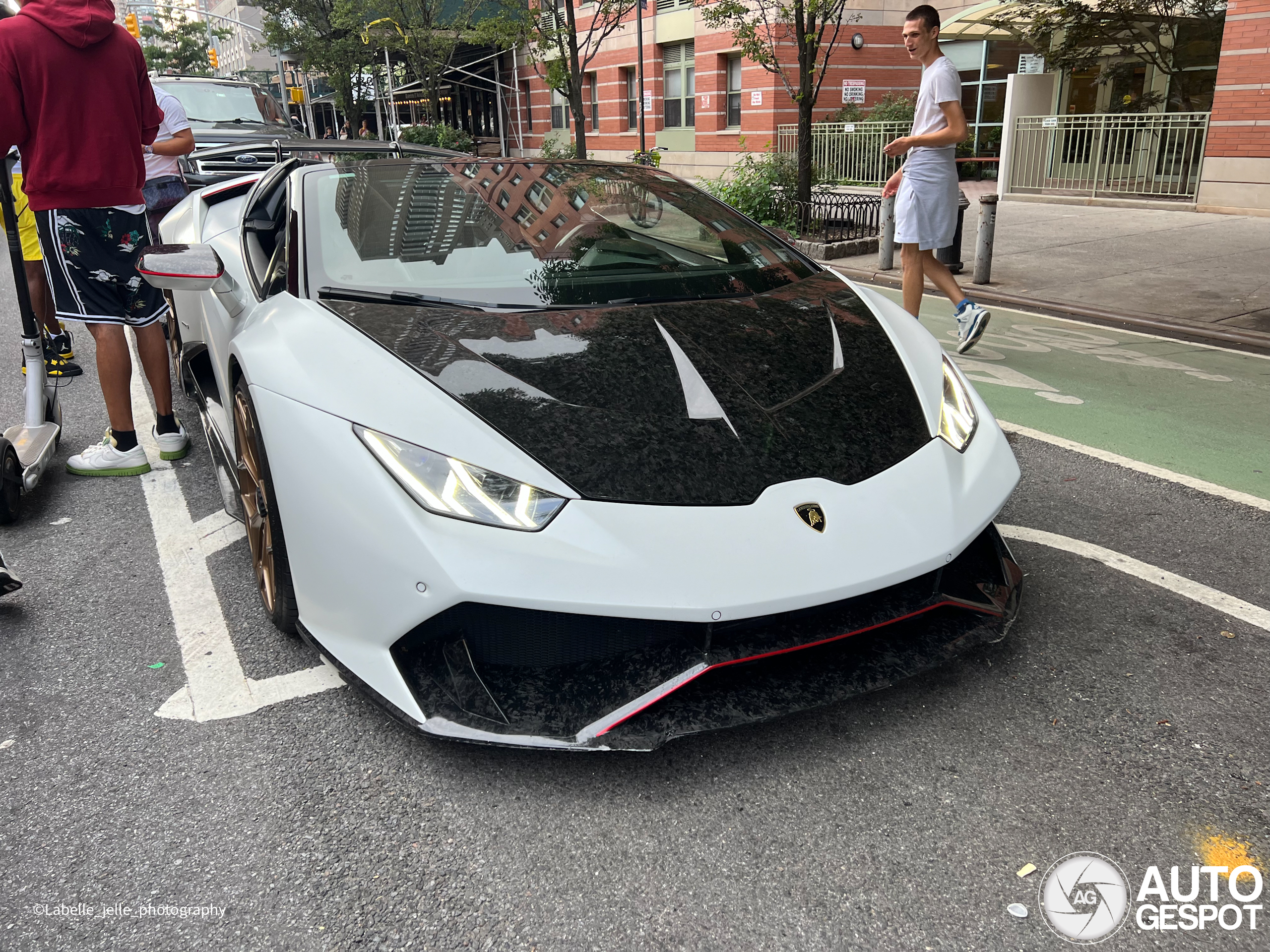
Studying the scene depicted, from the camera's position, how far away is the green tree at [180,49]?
66188mm

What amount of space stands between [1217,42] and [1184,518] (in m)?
17.5

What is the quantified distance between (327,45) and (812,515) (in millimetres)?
34144

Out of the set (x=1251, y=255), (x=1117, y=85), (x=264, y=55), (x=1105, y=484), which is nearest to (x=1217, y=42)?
(x=1117, y=85)

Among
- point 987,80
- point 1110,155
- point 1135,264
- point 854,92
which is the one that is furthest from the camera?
point 987,80

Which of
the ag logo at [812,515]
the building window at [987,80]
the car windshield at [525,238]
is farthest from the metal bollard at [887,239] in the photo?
the building window at [987,80]

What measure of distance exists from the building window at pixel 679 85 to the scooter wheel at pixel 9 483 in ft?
81.9

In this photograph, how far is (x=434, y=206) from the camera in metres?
3.25

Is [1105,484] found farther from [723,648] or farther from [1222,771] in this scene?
[723,648]

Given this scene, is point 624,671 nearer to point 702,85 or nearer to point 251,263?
point 251,263

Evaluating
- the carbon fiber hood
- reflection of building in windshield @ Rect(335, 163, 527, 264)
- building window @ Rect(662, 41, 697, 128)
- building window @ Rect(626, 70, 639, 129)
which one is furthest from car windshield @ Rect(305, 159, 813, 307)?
building window @ Rect(626, 70, 639, 129)

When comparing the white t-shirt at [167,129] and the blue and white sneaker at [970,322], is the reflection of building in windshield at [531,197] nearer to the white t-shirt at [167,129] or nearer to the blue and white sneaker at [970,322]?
the white t-shirt at [167,129]

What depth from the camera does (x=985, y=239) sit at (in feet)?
28.4

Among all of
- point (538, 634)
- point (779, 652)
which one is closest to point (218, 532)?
point (538, 634)

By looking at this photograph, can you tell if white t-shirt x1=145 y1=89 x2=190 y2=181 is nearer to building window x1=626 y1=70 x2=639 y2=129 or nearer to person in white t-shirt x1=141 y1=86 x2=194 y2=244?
person in white t-shirt x1=141 y1=86 x2=194 y2=244
